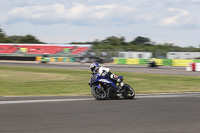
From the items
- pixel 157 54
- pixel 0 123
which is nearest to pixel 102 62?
pixel 157 54

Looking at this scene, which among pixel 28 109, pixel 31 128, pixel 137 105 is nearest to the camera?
pixel 31 128

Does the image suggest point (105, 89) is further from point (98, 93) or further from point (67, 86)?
point (67, 86)

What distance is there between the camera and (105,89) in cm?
1066

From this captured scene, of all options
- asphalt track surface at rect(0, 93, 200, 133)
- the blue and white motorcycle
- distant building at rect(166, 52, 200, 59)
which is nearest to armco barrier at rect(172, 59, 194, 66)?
distant building at rect(166, 52, 200, 59)

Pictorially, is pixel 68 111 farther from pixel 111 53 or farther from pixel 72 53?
pixel 72 53

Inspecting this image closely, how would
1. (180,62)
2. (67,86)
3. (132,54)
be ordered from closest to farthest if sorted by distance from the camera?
1. (67,86)
2. (180,62)
3. (132,54)

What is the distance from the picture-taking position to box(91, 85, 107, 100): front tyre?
34.3 feet

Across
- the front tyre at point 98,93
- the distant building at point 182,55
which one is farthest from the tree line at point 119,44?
the front tyre at point 98,93

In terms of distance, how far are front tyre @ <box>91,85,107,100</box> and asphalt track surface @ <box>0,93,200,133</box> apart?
0.99m

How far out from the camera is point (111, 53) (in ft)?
174

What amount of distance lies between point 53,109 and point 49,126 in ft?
7.04

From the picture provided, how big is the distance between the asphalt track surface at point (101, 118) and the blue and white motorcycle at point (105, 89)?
1.06 m

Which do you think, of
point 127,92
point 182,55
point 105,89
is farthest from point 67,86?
point 182,55

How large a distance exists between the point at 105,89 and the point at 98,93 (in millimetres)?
344
